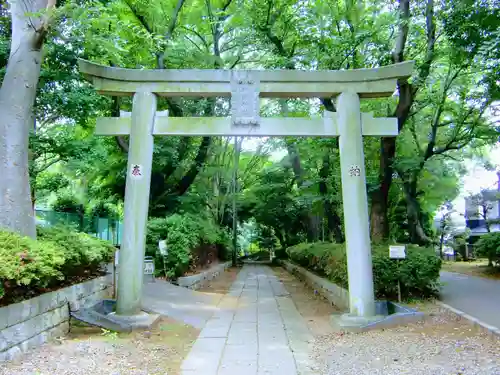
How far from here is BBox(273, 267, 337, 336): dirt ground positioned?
837 centimetres

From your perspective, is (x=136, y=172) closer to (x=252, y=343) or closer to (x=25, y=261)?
(x=25, y=261)

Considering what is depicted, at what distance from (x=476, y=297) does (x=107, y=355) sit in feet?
28.8

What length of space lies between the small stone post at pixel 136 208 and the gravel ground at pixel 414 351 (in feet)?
11.7

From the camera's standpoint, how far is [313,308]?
36.9ft

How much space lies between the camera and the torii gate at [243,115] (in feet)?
27.3

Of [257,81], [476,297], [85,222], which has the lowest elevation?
[476,297]

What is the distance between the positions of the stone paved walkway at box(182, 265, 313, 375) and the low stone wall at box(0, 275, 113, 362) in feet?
6.98

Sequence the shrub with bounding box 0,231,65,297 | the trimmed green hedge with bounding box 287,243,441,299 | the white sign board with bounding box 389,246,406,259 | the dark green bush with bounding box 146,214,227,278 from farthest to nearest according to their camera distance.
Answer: the dark green bush with bounding box 146,214,227,278 → the trimmed green hedge with bounding box 287,243,441,299 → the white sign board with bounding box 389,246,406,259 → the shrub with bounding box 0,231,65,297

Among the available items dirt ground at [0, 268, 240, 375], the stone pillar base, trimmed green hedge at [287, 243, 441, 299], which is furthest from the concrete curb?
the stone pillar base

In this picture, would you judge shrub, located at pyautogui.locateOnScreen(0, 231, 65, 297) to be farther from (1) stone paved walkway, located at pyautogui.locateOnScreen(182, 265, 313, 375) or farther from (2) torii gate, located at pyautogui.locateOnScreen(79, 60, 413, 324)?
(1) stone paved walkway, located at pyautogui.locateOnScreen(182, 265, 313, 375)

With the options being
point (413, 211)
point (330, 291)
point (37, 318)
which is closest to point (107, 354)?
point (37, 318)

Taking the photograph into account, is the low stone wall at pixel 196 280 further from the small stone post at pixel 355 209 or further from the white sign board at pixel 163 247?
the small stone post at pixel 355 209

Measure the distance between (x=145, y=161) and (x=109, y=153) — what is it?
32.3 ft

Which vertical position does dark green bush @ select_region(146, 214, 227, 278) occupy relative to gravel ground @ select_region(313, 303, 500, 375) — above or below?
above
